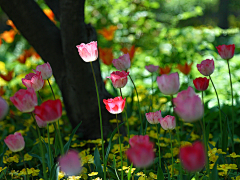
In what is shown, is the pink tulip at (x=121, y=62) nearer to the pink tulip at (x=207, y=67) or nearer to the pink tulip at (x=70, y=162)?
the pink tulip at (x=207, y=67)

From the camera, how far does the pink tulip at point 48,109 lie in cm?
70

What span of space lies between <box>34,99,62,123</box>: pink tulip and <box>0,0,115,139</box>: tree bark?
1126 millimetres

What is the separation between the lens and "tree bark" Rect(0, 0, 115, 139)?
174 cm

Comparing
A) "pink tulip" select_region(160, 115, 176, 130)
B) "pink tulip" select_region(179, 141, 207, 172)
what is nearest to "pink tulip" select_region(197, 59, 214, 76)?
"pink tulip" select_region(160, 115, 176, 130)

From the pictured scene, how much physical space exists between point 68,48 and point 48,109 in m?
1.16

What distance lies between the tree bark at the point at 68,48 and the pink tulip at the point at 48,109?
44.3 inches

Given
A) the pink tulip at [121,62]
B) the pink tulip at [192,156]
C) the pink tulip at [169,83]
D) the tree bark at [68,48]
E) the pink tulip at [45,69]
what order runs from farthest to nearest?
the tree bark at [68,48] → the pink tulip at [121,62] → the pink tulip at [45,69] → the pink tulip at [169,83] → the pink tulip at [192,156]

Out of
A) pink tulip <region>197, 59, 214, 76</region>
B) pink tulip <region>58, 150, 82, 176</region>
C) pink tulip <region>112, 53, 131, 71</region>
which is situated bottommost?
pink tulip <region>58, 150, 82, 176</region>

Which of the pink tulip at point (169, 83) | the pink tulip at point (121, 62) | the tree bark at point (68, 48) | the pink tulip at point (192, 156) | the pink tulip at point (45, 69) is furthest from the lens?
the tree bark at point (68, 48)

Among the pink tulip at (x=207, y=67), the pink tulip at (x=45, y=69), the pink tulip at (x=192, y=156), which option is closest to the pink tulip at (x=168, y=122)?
the pink tulip at (x=207, y=67)

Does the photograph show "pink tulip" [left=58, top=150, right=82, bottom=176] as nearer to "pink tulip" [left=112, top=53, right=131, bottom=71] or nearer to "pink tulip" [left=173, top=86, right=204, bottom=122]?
"pink tulip" [left=173, top=86, right=204, bottom=122]

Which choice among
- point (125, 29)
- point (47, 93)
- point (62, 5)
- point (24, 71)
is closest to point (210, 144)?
point (62, 5)

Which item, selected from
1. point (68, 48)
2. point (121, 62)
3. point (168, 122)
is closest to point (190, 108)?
point (168, 122)

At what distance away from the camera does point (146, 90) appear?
291 centimetres
